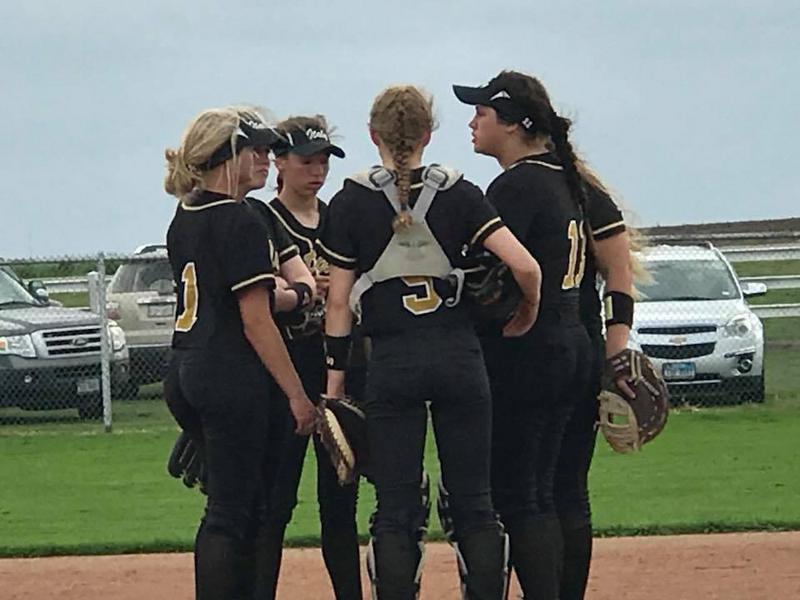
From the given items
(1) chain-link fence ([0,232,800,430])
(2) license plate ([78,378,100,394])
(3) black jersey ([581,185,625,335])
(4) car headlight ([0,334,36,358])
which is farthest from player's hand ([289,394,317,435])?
(2) license plate ([78,378,100,394])

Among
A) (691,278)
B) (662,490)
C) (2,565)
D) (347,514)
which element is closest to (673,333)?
(691,278)

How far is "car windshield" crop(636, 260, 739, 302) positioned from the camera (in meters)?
17.7

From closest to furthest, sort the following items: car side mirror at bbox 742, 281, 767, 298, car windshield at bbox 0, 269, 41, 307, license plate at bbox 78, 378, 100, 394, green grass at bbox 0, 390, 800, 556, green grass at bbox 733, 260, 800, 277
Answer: green grass at bbox 0, 390, 800, 556 < license plate at bbox 78, 378, 100, 394 < car side mirror at bbox 742, 281, 767, 298 < car windshield at bbox 0, 269, 41, 307 < green grass at bbox 733, 260, 800, 277

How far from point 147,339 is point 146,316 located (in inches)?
10.0

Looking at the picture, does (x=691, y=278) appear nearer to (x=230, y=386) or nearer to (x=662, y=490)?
(x=662, y=490)

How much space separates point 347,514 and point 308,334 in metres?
0.75

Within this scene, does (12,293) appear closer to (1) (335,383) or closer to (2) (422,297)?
(1) (335,383)

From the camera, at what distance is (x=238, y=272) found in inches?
239

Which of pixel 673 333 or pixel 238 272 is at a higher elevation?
pixel 238 272

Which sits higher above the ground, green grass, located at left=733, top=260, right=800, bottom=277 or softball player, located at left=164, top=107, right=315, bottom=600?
softball player, located at left=164, top=107, right=315, bottom=600

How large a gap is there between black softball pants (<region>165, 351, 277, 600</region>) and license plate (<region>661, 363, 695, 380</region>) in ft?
36.1

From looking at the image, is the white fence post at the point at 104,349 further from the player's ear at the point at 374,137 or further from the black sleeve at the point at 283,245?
the player's ear at the point at 374,137

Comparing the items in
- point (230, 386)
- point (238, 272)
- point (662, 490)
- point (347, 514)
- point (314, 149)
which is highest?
point (314, 149)

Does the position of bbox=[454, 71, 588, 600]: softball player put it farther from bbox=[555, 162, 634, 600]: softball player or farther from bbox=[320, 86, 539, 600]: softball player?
bbox=[320, 86, 539, 600]: softball player
